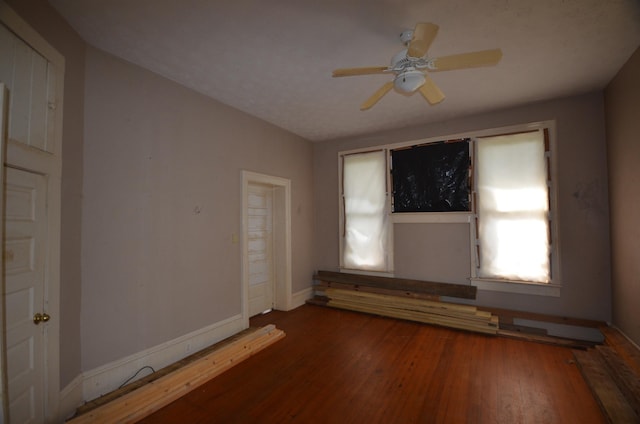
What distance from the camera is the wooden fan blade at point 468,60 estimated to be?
6.15ft

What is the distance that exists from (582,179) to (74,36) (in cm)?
567

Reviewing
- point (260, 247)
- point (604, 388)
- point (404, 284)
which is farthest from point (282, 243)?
point (604, 388)

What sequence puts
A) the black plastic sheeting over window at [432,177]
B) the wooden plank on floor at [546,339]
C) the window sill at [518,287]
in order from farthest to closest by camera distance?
the black plastic sheeting over window at [432,177] → the window sill at [518,287] → the wooden plank on floor at [546,339]

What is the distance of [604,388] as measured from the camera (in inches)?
94.4

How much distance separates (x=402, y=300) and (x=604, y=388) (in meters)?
2.33

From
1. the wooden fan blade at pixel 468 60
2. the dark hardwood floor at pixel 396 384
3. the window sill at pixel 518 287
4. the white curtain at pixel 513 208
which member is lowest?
the dark hardwood floor at pixel 396 384

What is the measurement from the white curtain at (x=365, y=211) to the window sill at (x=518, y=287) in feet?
4.86

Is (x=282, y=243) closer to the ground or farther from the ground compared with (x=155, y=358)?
farther from the ground

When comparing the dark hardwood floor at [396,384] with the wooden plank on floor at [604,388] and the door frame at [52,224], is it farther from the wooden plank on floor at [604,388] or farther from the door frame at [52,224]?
the door frame at [52,224]

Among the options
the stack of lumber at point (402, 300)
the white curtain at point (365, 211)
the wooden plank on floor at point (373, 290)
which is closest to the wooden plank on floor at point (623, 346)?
the stack of lumber at point (402, 300)

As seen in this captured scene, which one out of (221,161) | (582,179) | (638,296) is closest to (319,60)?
(221,161)

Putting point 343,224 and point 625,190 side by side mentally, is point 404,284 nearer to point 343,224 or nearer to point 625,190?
point 343,224

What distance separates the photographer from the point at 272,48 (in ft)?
8.18

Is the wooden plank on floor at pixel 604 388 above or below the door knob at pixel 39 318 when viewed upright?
below
